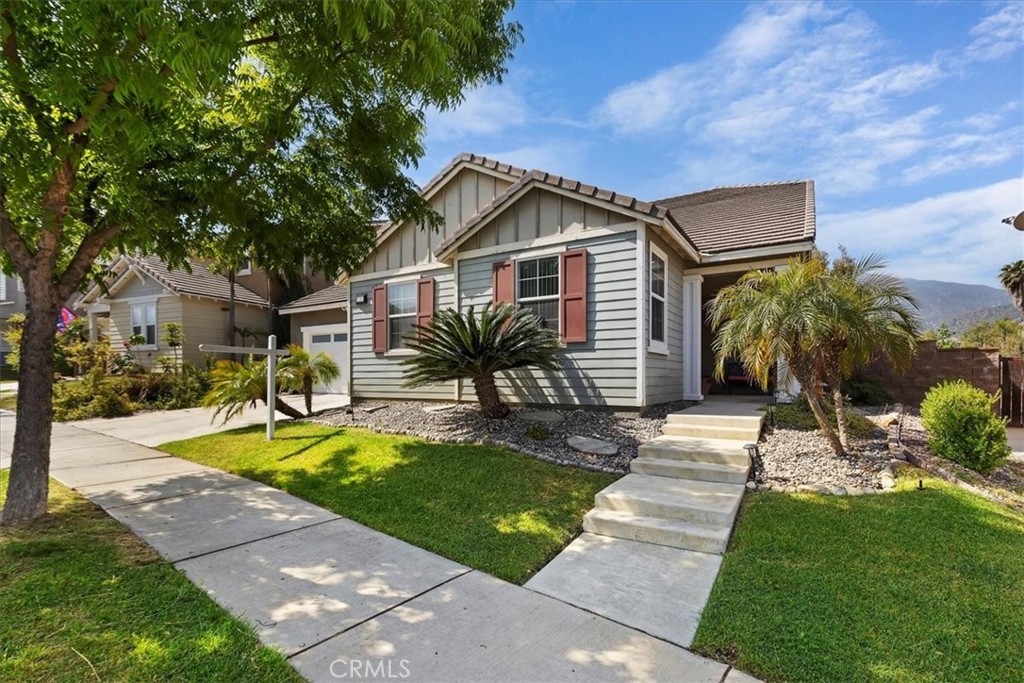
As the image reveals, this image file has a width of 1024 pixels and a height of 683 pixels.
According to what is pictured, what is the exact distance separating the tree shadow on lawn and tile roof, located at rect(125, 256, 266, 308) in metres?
13.7

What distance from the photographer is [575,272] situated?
25.6 feet

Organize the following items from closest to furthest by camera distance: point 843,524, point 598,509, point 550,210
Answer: point 843,524
point 598,509
point 550,210

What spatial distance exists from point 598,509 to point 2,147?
5.52 metres

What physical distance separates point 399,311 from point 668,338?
5.55m

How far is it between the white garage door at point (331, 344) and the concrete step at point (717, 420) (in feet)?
Result: 35.5

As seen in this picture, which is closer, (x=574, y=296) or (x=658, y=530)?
(x=658, y=530)

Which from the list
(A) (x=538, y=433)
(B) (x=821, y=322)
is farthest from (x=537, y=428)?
(B) (x=821, y=322)

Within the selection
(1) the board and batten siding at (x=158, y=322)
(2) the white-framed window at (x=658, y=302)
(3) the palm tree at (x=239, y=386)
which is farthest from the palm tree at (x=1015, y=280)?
(1) the board and batten siding at (x=158, y=322)

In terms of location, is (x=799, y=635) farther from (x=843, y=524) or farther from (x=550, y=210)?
(x=550, y=210)

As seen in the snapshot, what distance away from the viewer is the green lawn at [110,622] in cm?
219

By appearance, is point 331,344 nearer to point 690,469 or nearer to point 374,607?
point 690,469

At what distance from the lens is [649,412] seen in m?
7.48

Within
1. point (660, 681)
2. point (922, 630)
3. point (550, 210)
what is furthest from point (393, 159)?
point (922, 630)

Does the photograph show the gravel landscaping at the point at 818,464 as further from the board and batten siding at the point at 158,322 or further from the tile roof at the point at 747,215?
the board and batten siding at the point at 158,322
